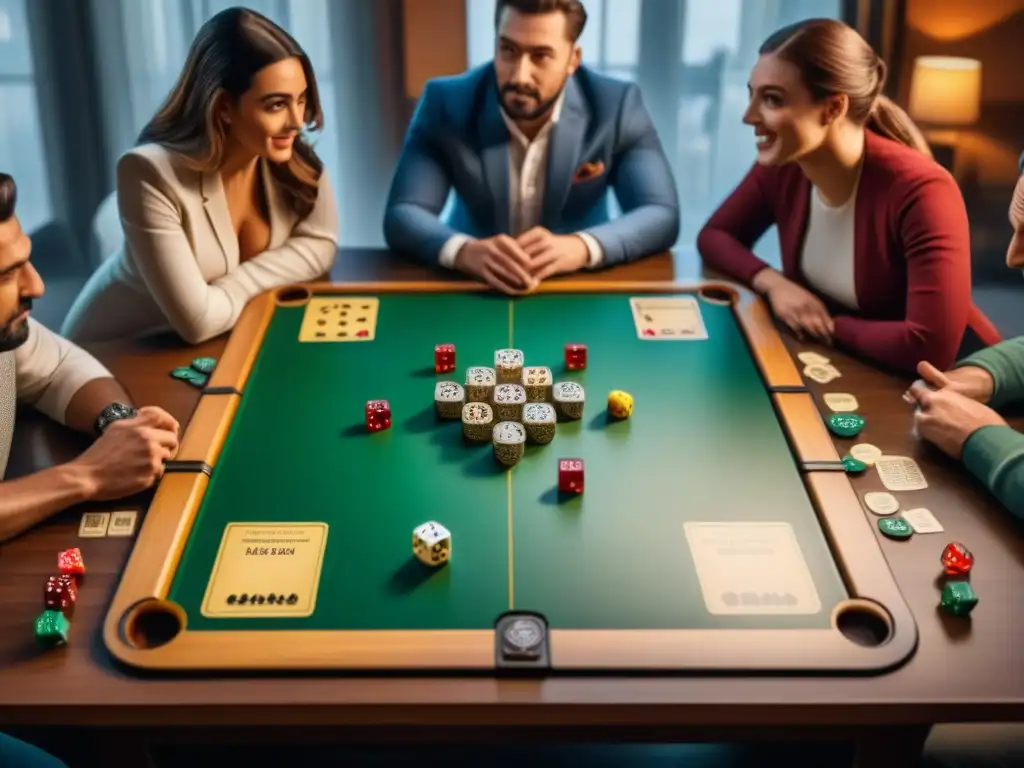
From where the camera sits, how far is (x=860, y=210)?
2035 mm

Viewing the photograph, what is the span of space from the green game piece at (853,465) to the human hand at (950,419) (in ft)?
0.49

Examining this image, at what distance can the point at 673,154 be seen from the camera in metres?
3.60

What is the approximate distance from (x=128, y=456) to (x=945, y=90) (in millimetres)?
2638

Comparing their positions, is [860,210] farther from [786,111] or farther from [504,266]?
[504,266]

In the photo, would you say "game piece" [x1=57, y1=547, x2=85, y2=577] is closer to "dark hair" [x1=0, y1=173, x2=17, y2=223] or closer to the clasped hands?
"dark hair" [x1=0, y1=173, x2=17, y2=223]

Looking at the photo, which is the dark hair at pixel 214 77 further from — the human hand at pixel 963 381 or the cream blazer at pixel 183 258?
the human hand at pixel 963 381

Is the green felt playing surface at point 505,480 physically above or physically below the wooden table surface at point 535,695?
above

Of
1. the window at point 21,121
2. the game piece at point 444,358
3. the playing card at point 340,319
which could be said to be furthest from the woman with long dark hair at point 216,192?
the window at point 21,121

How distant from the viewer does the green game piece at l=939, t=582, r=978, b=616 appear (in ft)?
4.58

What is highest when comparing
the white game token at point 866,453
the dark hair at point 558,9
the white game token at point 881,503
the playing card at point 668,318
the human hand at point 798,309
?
the dark hair at point 558,9

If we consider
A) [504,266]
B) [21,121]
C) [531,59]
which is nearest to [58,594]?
[504,266]

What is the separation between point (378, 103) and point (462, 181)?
1.10 metres

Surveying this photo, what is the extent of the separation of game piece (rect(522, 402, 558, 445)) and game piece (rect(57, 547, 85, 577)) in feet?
2.35

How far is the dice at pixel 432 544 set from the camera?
146cm
